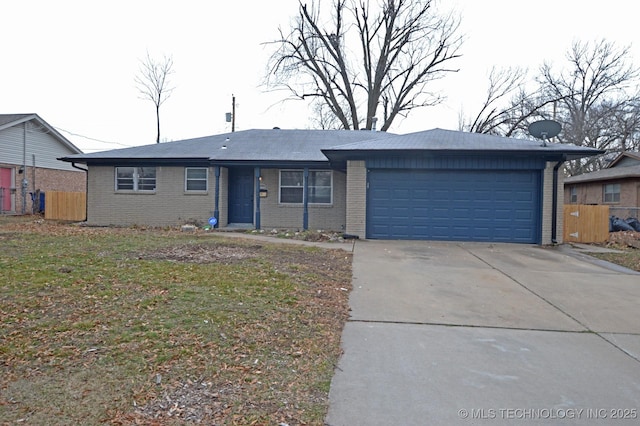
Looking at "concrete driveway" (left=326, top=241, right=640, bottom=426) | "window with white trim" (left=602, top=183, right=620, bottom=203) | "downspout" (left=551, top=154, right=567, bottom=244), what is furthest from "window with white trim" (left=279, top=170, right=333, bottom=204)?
"window with white trim" (left=602, top=183, right=620, bottom=203)

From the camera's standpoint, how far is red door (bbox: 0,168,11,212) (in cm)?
2227

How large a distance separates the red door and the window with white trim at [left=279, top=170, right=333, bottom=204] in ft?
54.7

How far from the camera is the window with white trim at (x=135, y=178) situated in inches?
631

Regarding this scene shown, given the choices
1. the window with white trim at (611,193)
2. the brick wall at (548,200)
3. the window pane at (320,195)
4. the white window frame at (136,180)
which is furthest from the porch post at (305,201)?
the window with white trim at (611,193)

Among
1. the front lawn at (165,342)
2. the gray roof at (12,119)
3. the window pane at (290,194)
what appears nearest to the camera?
the front lawn at (165,342)

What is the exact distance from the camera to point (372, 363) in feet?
12.3

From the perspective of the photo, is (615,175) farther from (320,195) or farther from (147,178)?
(147,178)

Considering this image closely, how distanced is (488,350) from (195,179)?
13.5 metres

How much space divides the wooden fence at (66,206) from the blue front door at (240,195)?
7.71m

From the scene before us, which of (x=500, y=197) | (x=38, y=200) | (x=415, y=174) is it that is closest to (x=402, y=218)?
(x=415, y=174)

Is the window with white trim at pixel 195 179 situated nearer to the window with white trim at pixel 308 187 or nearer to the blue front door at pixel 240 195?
the blue front door at pixel 240 195

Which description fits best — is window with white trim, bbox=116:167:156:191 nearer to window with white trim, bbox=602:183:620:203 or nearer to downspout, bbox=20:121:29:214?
downspout, bbox=20:121:29:214

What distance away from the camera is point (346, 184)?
1451 cm

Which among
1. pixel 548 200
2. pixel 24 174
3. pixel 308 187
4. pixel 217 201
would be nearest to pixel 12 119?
pixel 24 174
